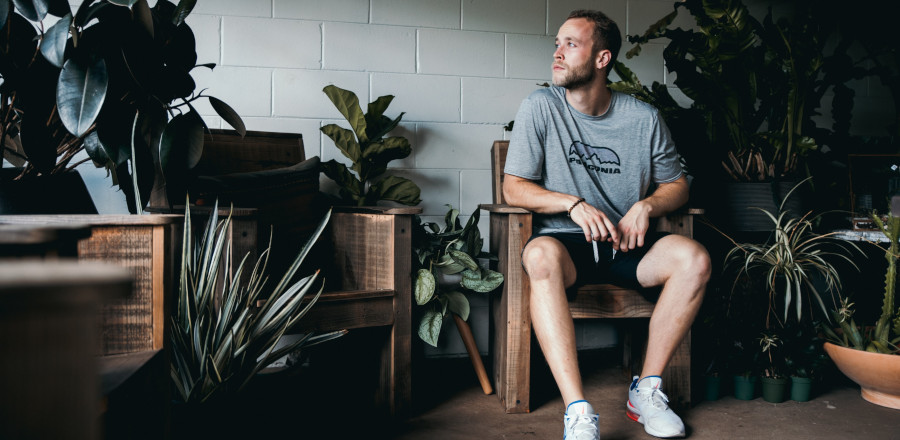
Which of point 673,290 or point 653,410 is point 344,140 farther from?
point 653,410

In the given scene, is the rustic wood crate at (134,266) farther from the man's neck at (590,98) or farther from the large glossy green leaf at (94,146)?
the man's neck at (590,98)

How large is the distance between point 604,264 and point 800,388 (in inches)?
34.0

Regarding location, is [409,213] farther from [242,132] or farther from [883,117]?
[883,117]

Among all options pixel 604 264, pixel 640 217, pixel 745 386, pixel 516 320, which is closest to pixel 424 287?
pixel 516 320

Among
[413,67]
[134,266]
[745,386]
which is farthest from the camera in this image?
[413,67]

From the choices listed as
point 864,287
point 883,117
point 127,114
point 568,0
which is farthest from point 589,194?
point 883,117

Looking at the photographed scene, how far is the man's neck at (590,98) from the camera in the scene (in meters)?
2.08

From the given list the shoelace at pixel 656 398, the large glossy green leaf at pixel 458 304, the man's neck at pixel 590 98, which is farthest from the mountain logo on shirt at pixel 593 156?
the shoelace at pixel 656 398

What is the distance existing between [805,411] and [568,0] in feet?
6.22

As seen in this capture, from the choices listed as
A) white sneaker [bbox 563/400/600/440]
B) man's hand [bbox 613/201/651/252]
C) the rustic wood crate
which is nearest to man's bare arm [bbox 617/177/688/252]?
man's hand [bbox 613/201/651/252]

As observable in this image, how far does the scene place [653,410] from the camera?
177 centimetres

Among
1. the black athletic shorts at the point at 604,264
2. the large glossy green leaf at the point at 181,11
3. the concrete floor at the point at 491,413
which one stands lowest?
the concrete floor at the point at 491,413

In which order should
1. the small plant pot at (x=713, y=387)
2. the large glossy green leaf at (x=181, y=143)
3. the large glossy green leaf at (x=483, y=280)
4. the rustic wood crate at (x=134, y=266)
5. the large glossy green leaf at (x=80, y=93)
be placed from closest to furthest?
the rustic wood crate at (x=134, y=266), the large glossy green leaf at (x=80, y=93), the large glossy green leaf at (x=181, y=143), the large glossy green leaf at (x=483, y=280), the small plant pot at (x=713, y=387)

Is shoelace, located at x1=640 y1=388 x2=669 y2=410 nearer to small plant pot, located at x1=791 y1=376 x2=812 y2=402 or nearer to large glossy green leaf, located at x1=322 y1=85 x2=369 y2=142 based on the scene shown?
small plant pot, located at x1=791 y1=376 x2=812 y2=402
